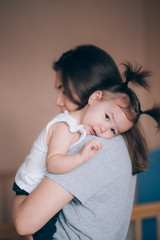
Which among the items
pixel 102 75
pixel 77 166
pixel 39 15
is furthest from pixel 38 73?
pixel 77 166

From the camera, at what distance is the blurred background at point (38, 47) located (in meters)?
1.80

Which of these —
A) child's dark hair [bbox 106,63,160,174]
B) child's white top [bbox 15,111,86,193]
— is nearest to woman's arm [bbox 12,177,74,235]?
child's white top [bbox 15,111,86,193]

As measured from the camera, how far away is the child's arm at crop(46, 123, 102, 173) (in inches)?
27.2

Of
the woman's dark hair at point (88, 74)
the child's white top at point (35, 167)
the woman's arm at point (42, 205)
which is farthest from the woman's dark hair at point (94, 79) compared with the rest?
the woman's arm at point (42, 205)

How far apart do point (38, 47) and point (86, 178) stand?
1421 millimetres

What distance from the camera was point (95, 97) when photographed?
886 mm

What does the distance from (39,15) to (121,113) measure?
134 cm

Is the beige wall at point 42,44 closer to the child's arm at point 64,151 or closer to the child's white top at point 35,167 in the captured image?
the child's white top at point 35,167

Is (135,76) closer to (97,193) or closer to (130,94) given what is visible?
(130,94)

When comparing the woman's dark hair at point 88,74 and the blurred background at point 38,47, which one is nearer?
the woman's dark hair at point 88,74

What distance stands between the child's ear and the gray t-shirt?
6.2 inches

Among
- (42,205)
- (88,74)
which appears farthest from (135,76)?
(42,205)

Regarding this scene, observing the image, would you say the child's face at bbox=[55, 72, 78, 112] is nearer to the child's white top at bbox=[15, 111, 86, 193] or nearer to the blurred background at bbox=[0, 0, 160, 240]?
the child's white top at bbox=[15, 111, 86, 193]

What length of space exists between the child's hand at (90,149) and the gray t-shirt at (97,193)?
3cm
